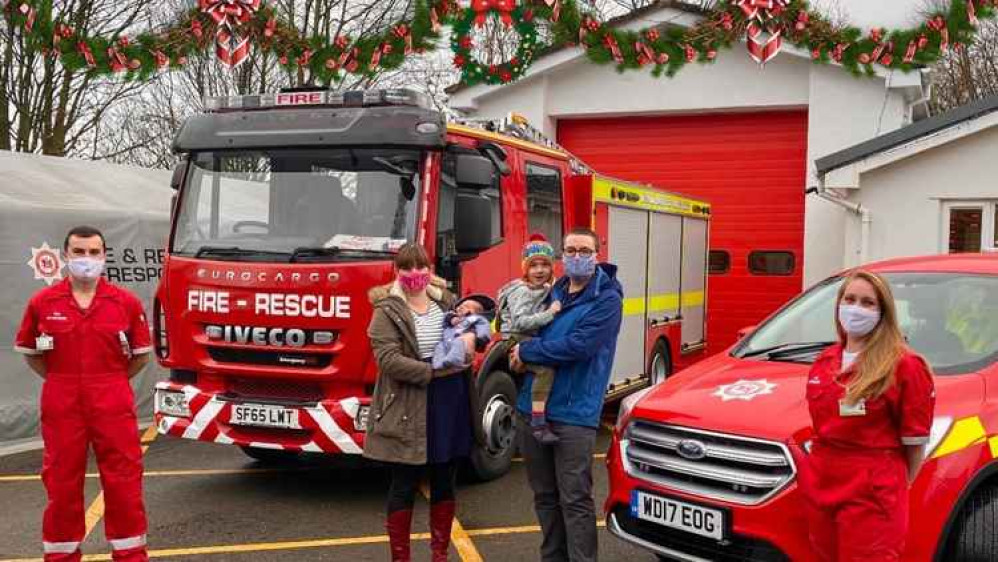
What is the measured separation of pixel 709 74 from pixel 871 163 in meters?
3.05

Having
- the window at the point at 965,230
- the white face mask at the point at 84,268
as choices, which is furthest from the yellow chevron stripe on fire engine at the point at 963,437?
the window at the point at 965,230

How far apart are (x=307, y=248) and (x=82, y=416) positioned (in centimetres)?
183

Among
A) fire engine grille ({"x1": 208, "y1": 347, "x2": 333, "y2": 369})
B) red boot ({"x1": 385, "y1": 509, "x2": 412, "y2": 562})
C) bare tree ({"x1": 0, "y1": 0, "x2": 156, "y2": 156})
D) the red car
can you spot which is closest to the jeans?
the red car

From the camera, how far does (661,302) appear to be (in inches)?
378

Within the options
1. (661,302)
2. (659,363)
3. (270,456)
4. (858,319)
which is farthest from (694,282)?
(858,319)

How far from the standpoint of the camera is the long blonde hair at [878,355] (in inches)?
123

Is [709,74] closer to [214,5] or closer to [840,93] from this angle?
[840,93]

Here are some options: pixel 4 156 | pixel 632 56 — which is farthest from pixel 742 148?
pixel 4 156

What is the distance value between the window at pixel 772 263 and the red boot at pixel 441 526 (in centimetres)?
920

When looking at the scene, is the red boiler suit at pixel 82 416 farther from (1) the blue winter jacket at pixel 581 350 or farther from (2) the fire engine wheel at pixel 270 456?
(2) the fire engine wheel at pixel 270 456

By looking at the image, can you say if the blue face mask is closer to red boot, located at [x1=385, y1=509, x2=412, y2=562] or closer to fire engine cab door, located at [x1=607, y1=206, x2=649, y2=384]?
red boot, located at [x1=385, y1=509, x2=412, y2=562]

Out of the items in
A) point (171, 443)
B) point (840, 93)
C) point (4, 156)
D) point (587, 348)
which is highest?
point (840, 93)

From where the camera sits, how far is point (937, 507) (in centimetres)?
349

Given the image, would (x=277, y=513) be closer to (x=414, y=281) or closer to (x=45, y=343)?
(x=45, y=343)
